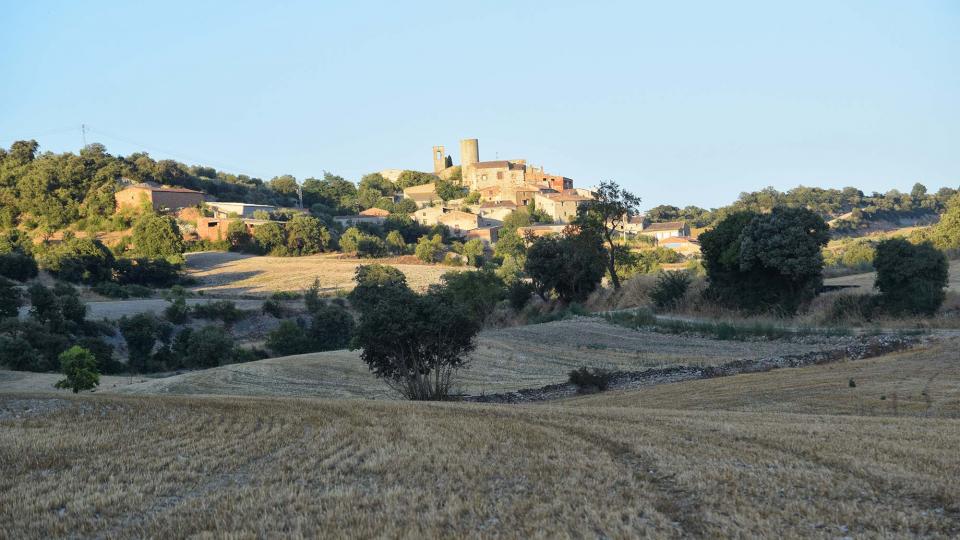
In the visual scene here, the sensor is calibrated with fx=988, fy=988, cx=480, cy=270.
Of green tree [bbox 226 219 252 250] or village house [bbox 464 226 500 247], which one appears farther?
village house [bbox 464 226 500 247]

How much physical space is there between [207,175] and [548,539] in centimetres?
19658

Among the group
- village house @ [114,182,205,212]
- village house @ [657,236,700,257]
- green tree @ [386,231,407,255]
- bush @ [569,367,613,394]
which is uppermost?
village house @ [114,182,205,212]

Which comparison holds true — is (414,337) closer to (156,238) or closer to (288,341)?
(288,341)

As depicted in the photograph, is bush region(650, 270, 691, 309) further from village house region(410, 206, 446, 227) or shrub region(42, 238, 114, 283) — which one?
village house region(410, 206, 446, 227)

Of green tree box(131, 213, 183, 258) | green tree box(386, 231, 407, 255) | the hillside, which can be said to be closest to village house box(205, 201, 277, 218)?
green tree box(131, 213, 183, 258)

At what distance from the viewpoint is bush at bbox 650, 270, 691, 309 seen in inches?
2357

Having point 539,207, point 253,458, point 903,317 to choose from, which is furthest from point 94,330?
point 539,207

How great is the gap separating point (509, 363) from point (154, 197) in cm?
9620

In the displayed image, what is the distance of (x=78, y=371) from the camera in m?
35.8

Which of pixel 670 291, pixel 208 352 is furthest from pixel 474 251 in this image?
pixel 208 352

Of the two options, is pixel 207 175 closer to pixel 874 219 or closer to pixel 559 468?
pixel 874 219

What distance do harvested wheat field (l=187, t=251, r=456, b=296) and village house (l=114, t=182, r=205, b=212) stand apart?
53.8 ft

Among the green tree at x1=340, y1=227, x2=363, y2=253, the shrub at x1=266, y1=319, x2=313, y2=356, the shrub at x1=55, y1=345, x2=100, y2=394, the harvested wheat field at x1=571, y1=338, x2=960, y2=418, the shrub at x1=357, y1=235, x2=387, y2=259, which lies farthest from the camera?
the shrub at x1=357, y1=235, x2=387, y2=259

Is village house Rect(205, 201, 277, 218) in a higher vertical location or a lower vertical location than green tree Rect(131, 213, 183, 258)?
higher
